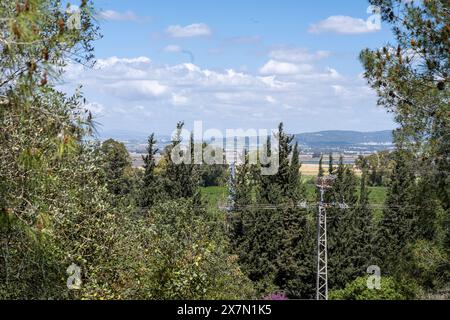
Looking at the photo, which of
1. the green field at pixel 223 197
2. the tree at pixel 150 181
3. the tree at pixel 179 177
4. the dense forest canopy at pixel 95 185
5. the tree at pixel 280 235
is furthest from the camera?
the green field at pixel 223 197

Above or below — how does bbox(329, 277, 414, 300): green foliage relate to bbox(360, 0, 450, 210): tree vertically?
below

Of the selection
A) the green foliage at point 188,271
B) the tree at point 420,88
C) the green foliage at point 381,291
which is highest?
the tree at point 420,88

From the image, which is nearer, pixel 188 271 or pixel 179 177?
pixel 188 271

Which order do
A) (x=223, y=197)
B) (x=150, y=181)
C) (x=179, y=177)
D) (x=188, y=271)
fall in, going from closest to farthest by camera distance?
(x=188, y=271) → (x=179, y=177) → (x=150, y=181) → (x=223, y=197)

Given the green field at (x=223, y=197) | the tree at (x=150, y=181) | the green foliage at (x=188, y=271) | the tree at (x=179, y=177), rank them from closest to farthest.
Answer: the green foliage at (x=188, y=271), the tree at (x=179, y=177), the tree at (x=150, y=181), the green field at (x=223, y=197)

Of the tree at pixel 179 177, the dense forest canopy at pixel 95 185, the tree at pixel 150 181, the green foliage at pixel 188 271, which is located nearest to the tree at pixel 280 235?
the tree at pixel 179 177

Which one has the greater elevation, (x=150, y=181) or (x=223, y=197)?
(x=150, y=181)

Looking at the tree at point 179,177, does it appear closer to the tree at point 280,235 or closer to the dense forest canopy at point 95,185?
the tree at point 280,235

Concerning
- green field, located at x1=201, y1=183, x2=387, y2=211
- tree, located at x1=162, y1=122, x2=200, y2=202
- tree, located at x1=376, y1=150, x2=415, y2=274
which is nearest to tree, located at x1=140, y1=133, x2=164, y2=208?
tree, located at x1=162, y1=122, x2=200, y2=202

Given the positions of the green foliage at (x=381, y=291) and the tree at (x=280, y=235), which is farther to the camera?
the tree at (x=280, y=235)

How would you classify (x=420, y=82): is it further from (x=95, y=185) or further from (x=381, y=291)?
(x=381, y=291)

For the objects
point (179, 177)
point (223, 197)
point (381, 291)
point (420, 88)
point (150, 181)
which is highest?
point (420, 88)

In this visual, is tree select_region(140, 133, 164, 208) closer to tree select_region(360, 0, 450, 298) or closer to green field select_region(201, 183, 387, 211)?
green field select_region(201, 183, 387, 211)

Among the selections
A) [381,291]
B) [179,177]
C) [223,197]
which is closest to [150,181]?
[179,177]
